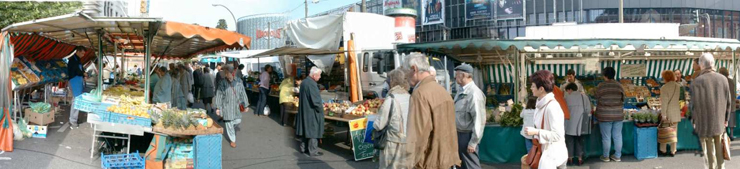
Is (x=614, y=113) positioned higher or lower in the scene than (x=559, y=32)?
lower

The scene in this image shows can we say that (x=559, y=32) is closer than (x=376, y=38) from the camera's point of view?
No

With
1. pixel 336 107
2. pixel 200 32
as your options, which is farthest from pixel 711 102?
pixel 200 32

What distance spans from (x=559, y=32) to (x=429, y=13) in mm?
33722

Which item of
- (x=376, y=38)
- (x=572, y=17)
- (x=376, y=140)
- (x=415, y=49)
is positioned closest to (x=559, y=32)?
(x=376, y=38)

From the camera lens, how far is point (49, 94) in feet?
41.6

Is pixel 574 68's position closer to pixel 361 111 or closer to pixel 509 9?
pixel 361 111

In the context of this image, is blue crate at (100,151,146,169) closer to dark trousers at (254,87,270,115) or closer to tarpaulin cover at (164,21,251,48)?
tarpaulin cover at (164,21,251,48)

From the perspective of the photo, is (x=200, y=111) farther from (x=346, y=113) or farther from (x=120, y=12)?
(x=120, y=12)

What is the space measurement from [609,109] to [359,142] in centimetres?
377

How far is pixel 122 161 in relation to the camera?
6.32 metres

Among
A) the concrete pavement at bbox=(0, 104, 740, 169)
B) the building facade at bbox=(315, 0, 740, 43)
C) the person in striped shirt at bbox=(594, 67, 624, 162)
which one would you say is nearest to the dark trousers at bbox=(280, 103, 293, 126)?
the concrete pavement at bbox=(0, 104, 740, 169)

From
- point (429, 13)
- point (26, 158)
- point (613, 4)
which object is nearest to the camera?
point (26, 158)

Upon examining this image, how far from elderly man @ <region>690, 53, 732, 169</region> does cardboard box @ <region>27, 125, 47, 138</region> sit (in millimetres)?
9832

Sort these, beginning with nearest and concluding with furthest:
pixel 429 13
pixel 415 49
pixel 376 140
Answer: pixel 376 140
pixel 415 49
pixel 429 13
